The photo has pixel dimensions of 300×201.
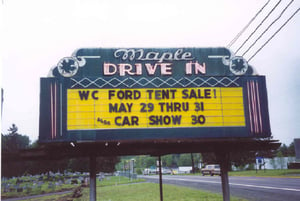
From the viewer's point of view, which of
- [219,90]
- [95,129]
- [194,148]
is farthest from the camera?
[194,148]

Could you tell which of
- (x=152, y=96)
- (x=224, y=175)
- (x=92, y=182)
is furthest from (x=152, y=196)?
(x=152, y=96)

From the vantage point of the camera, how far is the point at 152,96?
9.98 metres

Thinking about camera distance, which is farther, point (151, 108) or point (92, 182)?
point (92, 182)

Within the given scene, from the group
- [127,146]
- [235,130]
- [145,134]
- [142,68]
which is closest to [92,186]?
[127,146]

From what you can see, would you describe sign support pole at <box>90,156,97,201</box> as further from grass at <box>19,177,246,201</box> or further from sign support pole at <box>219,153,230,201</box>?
grass at <box>19,177,246,201</box>

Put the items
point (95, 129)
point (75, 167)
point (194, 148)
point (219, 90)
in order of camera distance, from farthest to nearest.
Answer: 1. point (75, 167)
2. point (194, 148)
3. point (219, 90)
4. point (95, 129)

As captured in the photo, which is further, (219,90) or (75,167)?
(75,167)

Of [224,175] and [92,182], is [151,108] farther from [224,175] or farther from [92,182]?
[224,175]

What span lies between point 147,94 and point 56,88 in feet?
8.76

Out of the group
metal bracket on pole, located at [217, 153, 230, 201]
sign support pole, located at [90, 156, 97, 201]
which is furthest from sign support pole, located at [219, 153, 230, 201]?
sign support pole, located at [90, 156, 97, 201]

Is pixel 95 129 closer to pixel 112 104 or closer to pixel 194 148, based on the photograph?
pixel 112 104

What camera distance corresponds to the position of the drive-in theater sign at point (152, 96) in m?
9.62

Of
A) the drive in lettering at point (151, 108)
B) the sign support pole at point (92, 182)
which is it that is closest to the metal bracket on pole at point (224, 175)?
the drive in lettering at point (151, 108)

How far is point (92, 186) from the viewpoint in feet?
33.4
